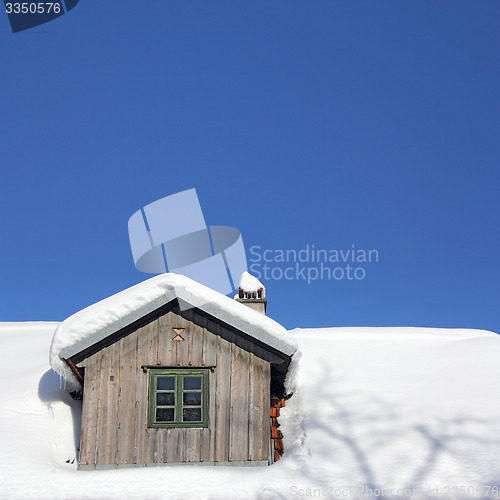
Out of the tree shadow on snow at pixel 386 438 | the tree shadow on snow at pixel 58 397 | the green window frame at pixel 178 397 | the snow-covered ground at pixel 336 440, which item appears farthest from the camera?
the tree shadow on snow at pixel 58 397

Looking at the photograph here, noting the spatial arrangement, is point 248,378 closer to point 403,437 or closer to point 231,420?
point 231,420

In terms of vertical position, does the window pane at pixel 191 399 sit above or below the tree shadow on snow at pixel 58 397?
above

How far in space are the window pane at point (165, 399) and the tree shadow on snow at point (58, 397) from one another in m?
1.77

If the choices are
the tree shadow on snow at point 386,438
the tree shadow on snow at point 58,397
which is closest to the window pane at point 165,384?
the tree shadow on snow at point 58,397

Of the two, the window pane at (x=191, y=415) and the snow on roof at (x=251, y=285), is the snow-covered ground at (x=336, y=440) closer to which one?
the window pane at (x=191, y=415)

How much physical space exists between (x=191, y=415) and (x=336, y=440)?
2445mm

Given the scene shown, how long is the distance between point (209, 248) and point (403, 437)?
4774mm

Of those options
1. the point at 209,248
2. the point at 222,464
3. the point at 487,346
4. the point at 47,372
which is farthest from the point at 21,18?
the point at 487,346

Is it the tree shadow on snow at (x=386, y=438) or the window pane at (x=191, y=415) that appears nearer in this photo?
the tree shadow on snow at (x=386, y=438)

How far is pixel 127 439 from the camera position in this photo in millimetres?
7477

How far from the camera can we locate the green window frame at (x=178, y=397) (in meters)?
7.61

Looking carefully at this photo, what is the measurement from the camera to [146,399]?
7.65 m

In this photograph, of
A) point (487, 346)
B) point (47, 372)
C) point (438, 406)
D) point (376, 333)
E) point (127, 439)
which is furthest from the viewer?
point (376, 333)

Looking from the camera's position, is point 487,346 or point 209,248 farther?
point 487,346
